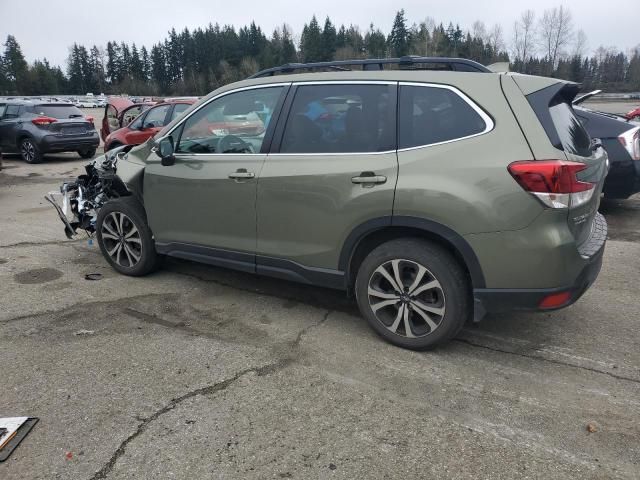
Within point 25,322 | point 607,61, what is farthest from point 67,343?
point 607,61

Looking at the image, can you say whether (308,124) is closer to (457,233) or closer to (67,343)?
(457,233)

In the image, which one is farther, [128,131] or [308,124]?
[128,131]

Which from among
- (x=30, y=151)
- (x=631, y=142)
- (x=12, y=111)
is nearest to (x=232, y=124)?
(x=631, y=142)

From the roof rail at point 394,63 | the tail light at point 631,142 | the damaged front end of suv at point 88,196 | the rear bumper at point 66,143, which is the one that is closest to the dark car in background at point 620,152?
the tail light at point 631,142

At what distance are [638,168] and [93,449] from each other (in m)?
6.78

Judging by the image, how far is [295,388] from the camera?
304 centimetres

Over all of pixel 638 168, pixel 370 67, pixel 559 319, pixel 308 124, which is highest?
pixel 370 67

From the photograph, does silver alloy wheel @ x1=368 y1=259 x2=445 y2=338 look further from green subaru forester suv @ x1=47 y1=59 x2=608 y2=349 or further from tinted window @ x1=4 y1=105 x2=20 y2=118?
tinted window @ x1=4 y1=105 x2=20 y2=118

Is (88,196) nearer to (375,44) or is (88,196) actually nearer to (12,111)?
(12,111)

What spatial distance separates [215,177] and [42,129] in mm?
12073

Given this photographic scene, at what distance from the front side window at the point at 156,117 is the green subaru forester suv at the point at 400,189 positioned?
7.86m

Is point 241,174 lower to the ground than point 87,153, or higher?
higher

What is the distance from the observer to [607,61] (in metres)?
90.9

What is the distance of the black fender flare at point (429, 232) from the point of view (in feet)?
10.2
